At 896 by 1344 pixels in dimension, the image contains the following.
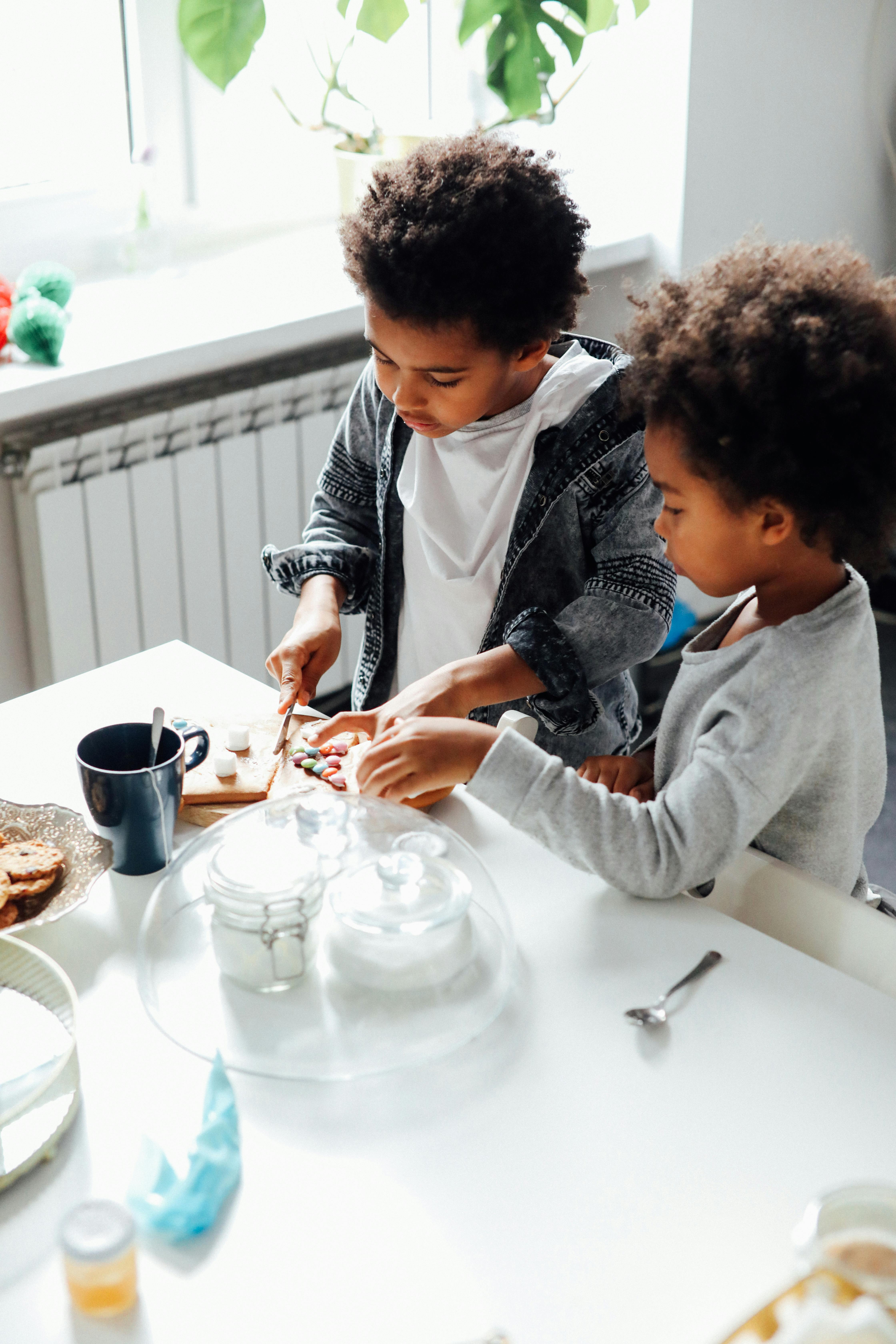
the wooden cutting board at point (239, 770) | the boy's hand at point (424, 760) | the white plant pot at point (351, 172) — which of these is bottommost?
the wooden cutting board at point (239, 770)

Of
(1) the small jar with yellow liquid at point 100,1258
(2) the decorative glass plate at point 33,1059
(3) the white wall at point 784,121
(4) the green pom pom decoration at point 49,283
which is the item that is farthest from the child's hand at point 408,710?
(3) the white wall at point 784,121

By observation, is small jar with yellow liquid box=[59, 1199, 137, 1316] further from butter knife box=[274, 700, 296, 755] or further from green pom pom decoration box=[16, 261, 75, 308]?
green pom pom decoration box=[16, 261, 75, 308]

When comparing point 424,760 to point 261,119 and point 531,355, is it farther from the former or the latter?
point 261,119

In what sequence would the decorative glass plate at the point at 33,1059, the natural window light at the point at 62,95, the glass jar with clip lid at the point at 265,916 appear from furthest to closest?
the natural window light at the point at 62,95 < the glass jar with clip lid at the point at 265,916 < the decorative glass plate at the point at 33,1059

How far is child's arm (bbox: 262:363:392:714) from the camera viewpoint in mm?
1255

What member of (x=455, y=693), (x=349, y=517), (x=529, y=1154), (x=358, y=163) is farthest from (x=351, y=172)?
(x=529, y=1154)

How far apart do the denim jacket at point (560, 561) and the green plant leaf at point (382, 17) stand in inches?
35.0

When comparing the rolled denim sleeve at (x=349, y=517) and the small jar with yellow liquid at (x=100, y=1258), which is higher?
the rolled denim sleeve at (x=349, y=517)

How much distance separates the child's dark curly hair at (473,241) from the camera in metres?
1.09

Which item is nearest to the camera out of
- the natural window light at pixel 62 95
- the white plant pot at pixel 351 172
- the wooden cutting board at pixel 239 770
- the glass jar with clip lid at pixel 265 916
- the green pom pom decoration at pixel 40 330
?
the glass jar with clip lid at pixel 265 916

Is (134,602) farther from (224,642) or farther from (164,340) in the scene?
(164,340)

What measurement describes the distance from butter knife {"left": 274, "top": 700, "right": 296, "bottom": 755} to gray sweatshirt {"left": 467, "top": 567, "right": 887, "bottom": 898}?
0.23 m

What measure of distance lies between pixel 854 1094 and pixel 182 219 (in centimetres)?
200

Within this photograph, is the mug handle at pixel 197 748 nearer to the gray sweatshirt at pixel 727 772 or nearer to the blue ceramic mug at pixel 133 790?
the blue ceramic mug at pixel 133 790
